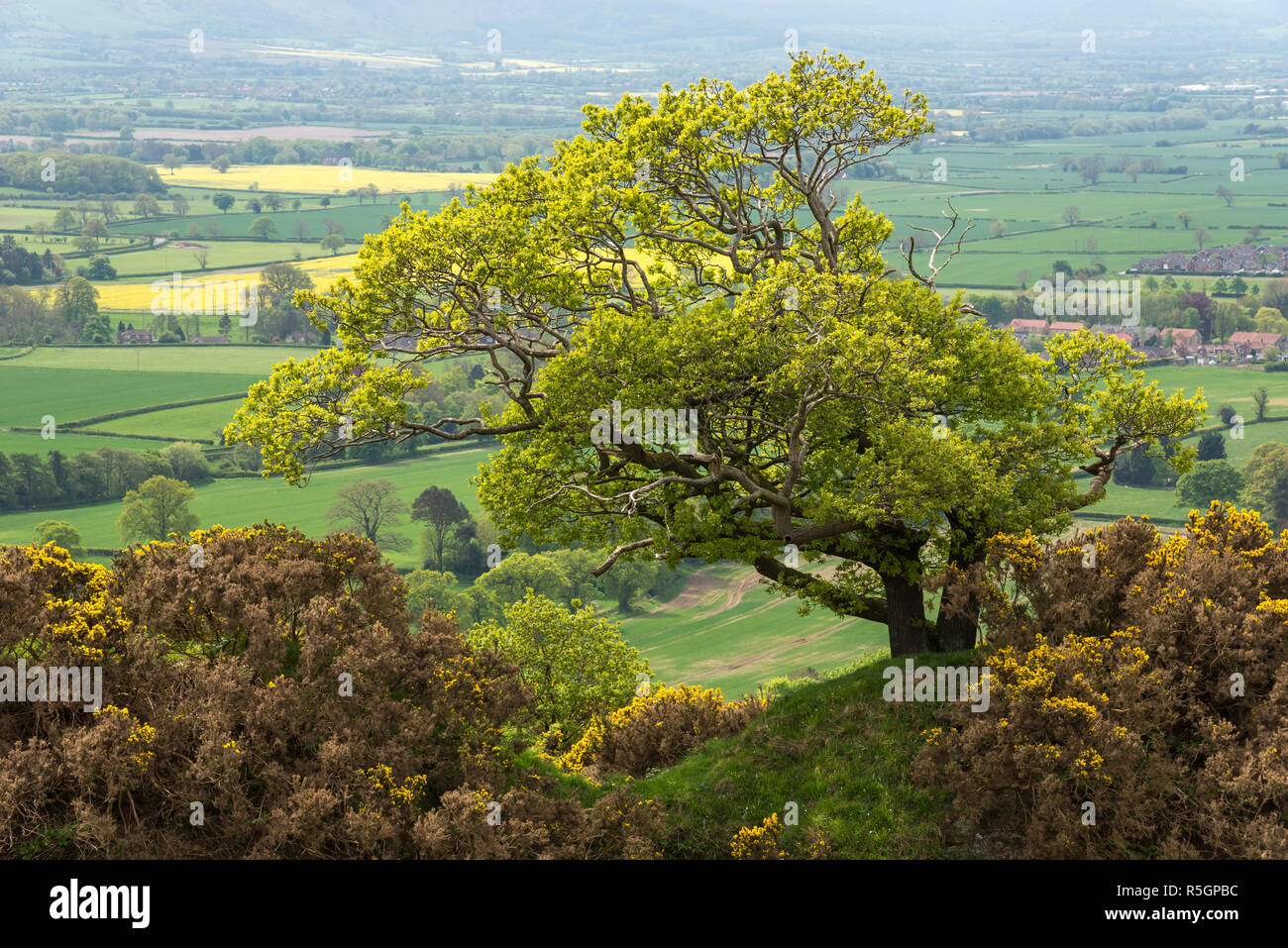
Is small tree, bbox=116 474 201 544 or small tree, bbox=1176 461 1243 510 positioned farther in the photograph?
small tree, bbox=1176 461 1243 510

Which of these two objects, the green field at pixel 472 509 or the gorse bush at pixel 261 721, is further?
the green field at pixel 472 509

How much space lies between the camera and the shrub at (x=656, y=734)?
98.1 ft

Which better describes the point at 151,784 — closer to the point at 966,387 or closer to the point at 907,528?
the point at 907,528

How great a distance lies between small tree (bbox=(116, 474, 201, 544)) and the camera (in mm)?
139625

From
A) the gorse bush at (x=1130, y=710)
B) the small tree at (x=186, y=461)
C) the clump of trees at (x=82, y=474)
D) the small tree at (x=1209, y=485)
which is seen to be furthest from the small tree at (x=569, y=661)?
the small tree at (x=186, y=461)

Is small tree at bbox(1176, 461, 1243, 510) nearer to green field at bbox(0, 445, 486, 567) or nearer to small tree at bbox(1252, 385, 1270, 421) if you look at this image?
small tree at bbox(1252, 385, 1270, 421)

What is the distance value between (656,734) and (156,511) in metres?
123

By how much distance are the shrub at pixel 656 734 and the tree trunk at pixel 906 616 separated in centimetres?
401

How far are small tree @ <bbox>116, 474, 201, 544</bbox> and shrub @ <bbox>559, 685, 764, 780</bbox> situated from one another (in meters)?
118

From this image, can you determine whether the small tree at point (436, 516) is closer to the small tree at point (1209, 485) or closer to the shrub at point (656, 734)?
the small tree at point (1209, 485)

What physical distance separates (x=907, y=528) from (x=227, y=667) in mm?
16516

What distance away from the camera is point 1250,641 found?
21.8m

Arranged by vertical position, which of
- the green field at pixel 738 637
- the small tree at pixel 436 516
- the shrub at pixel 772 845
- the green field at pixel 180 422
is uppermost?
the shrub at pixel 772 845

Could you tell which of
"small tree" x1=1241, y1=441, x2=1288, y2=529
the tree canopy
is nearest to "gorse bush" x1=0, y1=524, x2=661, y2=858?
the tree canopy
